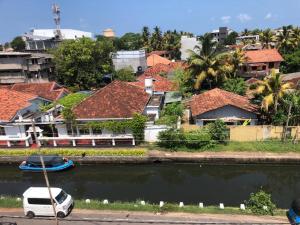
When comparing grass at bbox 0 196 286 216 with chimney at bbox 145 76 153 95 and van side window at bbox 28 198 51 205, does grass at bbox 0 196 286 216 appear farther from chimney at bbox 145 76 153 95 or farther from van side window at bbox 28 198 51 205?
chimney at bbox 145 76 153 95

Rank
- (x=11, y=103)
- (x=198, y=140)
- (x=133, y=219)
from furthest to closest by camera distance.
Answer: (x=11, y=103)
(x=198, y=140)
(x=133, y=219)

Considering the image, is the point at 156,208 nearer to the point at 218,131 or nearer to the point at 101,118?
the point at 218,131

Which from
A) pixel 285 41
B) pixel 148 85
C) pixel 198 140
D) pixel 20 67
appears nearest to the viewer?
pixel 198 140

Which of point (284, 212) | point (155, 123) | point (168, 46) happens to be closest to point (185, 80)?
point (155, 123)

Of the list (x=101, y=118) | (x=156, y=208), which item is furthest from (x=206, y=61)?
(x=156, y=208)

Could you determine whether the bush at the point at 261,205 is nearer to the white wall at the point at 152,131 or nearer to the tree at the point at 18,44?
the white wall at the point at 152,131

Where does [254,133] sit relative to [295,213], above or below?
above

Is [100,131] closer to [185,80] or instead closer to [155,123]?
[155,123]
